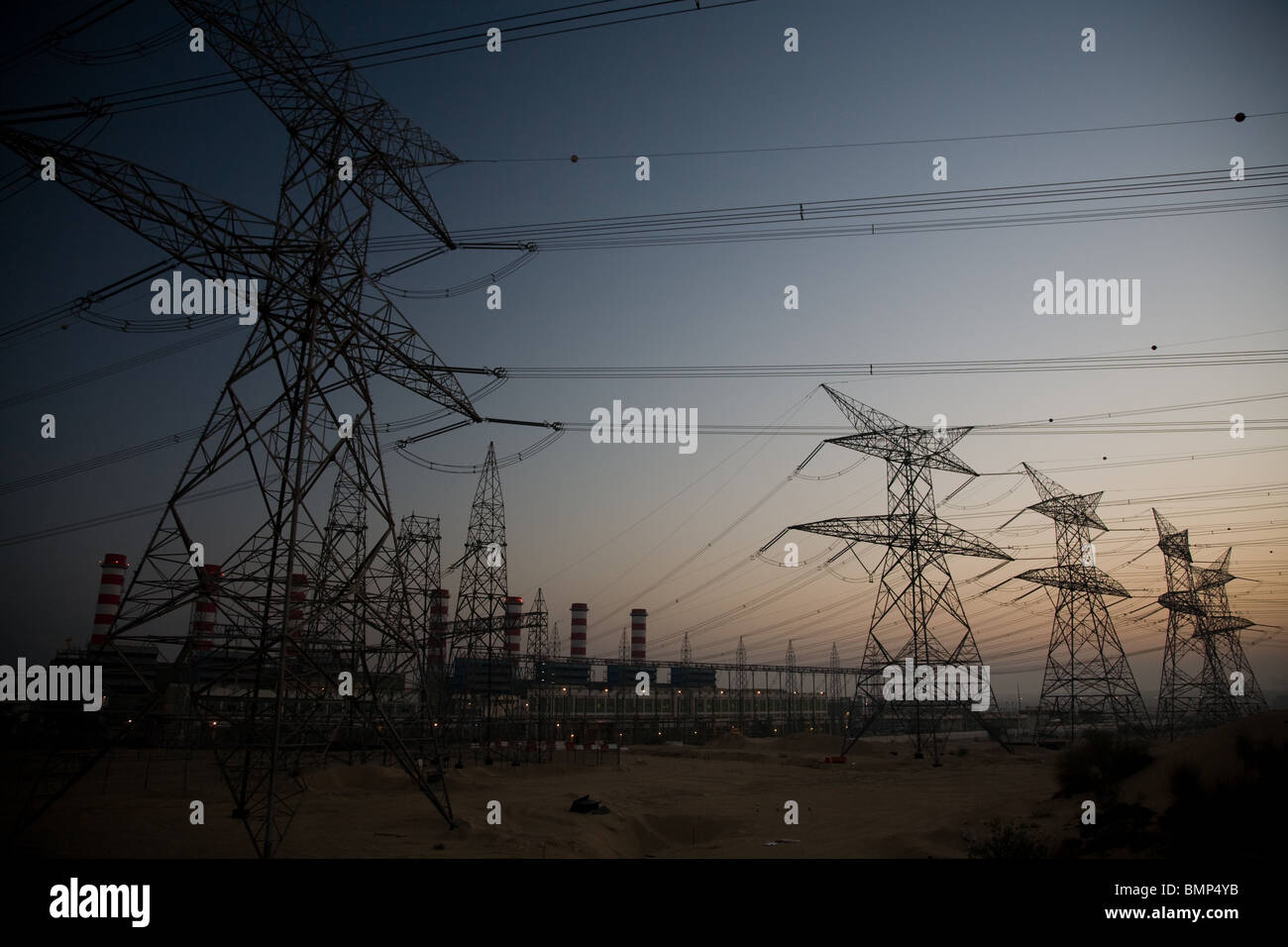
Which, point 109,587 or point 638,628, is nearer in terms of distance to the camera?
point 109,587

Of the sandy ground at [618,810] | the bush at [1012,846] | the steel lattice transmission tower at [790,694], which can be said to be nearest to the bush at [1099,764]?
the sandy ground at [618,810]

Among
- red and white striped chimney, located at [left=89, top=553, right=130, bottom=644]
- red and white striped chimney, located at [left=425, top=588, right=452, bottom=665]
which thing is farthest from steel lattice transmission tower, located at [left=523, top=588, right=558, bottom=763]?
red and white striped chimney, located at [left=89, top=553, right=130, bottom=644]

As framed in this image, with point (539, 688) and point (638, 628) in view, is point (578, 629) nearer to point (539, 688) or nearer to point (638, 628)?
point (638, 628)

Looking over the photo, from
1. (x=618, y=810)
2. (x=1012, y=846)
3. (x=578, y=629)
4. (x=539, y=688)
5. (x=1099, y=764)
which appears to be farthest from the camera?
(x=578, y=629)

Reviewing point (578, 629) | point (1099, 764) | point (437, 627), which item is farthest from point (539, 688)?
point (578, 629)

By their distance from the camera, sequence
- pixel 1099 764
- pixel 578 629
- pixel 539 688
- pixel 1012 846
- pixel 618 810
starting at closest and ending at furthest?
pixel 1012 846, pixel 1099 764, pixel 618 810, pixel 539 688, pixel 578 629

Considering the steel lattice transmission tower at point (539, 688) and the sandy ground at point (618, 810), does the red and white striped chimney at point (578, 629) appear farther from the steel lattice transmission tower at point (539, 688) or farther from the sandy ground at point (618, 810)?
the sandy ground at point (618, 810)

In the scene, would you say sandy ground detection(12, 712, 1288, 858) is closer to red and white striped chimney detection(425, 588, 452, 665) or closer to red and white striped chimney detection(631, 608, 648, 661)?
red and white striped chimney detection(425, 588, 452, 665)
